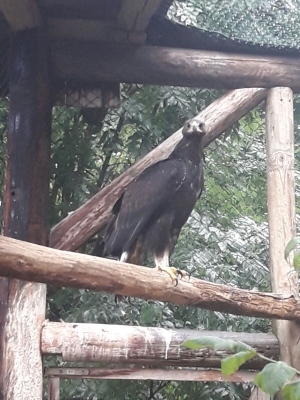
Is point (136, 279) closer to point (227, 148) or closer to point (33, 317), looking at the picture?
point (33, 317)

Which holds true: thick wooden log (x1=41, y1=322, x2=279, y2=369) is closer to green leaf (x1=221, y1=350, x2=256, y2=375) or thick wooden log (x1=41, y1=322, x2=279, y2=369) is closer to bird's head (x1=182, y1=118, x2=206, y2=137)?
bird's head (x1=182, y1=118, x2=206, y2=137)

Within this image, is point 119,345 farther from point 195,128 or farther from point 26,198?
point 195,128

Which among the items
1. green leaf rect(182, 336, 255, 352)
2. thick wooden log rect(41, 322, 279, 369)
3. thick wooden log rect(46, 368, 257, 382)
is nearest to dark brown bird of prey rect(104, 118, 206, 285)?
thick wooden log rect(41, 322, 279, 369)

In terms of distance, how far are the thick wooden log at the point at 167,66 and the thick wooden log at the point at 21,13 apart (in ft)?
0.73

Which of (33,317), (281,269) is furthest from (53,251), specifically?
(281,269)

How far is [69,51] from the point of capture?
2.91 metres

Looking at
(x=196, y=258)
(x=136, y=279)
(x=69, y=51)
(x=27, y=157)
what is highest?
(x=69, y=51)

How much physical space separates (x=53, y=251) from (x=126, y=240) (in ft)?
4.28

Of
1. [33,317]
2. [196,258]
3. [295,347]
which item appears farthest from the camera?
[196,258]

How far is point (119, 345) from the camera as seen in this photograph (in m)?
2.54

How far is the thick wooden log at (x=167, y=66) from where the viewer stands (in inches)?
115

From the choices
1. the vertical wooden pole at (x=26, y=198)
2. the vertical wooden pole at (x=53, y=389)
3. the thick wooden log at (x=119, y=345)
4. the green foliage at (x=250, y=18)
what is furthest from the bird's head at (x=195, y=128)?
the vertical wooden pole at (x=53, y=389)

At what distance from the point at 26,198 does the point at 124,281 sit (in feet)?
3.23

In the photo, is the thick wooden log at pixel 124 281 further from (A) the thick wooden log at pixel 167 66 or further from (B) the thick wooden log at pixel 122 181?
(A) the thick wooden log at pixel 167 66
